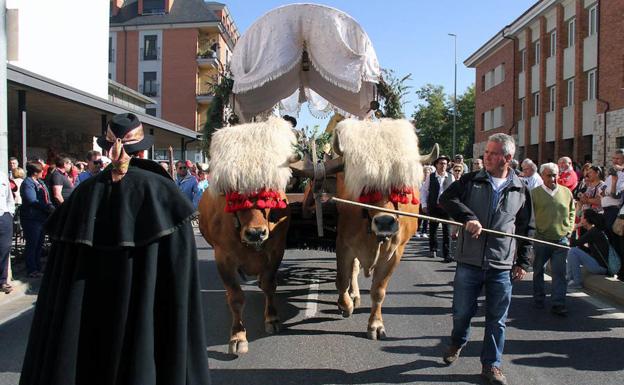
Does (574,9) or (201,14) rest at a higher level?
(201,14)

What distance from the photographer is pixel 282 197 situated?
5059 millimetres

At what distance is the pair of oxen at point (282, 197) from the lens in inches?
193

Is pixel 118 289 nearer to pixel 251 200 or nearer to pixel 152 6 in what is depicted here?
pixel 251 200

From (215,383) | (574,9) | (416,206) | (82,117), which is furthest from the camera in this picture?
(574,9)

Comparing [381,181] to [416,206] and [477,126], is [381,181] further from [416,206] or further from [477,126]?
[477,126]

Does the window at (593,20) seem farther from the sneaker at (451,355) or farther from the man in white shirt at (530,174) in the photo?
the sneaker at (451,355)

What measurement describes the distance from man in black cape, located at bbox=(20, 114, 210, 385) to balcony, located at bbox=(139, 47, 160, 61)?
46307 millimetres

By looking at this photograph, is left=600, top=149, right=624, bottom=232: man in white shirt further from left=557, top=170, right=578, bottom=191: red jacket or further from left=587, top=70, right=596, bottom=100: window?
left=587, top=70, right=596, bottom=100: window

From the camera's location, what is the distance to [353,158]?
5.31 meters

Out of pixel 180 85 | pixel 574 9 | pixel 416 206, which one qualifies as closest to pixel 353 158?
pixel 416 206

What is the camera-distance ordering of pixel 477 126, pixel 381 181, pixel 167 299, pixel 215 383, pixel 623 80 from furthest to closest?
1. pixel 477 126
2. pixel 623 80
3. pixel 381 181
4. pixel 215 383
5. pixel 167 299

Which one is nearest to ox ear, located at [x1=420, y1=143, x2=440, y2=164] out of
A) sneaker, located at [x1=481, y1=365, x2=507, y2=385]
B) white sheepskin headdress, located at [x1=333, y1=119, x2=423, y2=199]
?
white sheepskin headdress, located at [x1=333, y1=119, x2=423, y2=199]

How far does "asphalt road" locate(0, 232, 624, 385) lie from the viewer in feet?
15.4

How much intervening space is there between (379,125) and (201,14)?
43.0 metres
